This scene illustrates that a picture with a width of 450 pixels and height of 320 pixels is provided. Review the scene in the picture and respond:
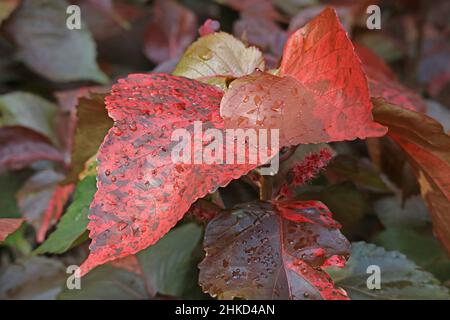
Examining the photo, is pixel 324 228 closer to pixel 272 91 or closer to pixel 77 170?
pixel 272 91

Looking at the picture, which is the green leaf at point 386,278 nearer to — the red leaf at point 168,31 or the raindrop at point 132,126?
the raindrop at point 132,126

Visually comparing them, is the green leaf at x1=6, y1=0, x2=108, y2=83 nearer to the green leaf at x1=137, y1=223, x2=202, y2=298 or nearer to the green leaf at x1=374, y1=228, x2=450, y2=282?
the green leaf at x1=137, y1=223, x2=202, y2=298

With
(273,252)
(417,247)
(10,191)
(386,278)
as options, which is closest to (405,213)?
(417,247)

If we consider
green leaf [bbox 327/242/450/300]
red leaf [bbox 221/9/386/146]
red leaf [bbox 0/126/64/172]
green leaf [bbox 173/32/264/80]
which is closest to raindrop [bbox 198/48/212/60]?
green leaf [bbox 173/32/264/80]

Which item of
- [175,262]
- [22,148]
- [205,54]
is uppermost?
[205,54]

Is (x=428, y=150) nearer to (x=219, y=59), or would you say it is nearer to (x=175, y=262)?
(x=219, y=59)

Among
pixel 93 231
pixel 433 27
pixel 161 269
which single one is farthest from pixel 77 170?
pixel 433 27
